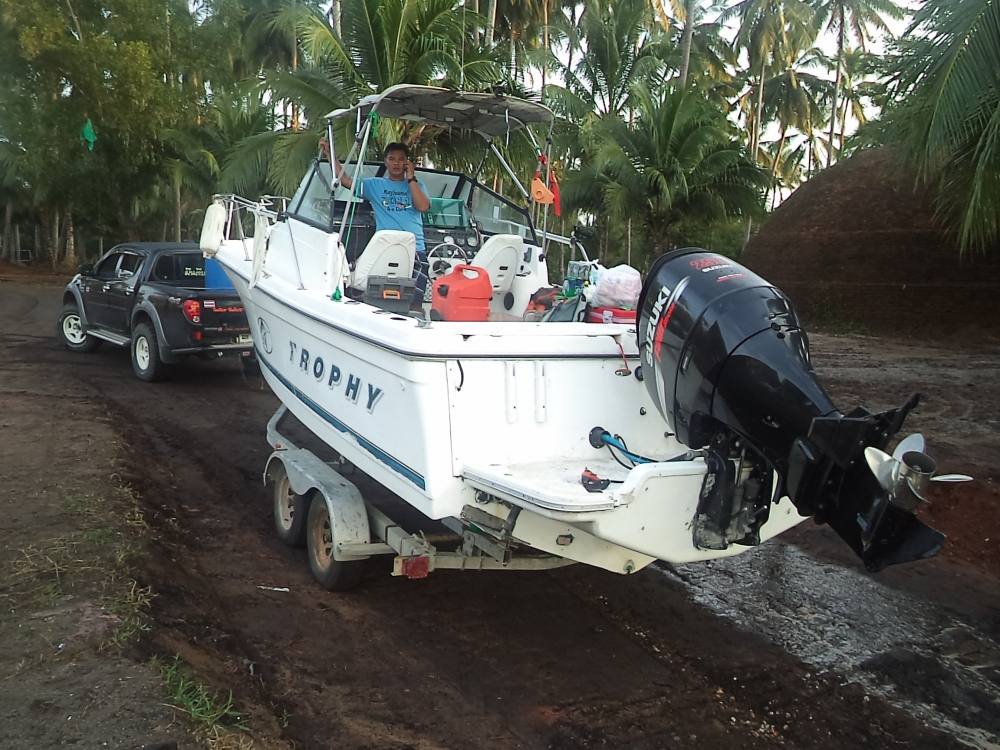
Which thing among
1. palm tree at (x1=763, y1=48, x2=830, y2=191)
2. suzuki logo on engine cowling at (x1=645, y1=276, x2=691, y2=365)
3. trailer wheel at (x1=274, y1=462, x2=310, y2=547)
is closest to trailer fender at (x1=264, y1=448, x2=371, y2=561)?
trailer wheel at (x1=274, y1=462, x2=310, y2=547)

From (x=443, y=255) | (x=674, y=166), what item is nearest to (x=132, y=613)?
(x=443, y=255)

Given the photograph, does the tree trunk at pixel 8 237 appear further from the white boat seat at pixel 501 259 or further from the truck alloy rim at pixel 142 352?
the white boat seat at pixel 501 259

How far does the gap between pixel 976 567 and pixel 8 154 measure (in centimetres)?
2945

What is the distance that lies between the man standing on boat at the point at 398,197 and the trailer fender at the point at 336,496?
64.9 inches

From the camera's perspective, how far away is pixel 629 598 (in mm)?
4641

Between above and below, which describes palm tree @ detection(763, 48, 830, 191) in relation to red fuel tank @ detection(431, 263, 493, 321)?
above

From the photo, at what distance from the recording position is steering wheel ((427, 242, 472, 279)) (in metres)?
5.36

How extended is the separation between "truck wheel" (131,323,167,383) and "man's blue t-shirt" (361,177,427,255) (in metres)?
4.93

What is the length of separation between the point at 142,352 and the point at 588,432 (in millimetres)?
7862

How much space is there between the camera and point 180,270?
10102 millimetres

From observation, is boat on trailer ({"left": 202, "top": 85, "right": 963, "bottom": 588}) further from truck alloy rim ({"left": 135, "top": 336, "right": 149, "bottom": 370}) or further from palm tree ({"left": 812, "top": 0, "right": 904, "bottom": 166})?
palm tree ({"left": 812, "top": 0, "right": 904, "bottom": 166})

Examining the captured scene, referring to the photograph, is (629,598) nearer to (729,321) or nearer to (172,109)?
(729,321)

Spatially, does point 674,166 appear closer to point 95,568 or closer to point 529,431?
point 529,431

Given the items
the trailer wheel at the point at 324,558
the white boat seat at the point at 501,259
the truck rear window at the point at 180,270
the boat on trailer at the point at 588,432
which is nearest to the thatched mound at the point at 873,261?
the truck rear window at the point at 180,270
